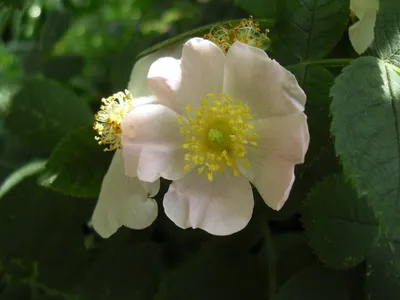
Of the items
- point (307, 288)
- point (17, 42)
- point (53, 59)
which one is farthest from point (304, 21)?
point (17, 42)

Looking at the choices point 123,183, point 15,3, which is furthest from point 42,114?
point 123,183

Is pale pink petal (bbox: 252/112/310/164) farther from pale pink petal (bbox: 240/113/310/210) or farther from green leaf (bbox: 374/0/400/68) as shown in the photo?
green leaf (bbox: 374/0/400/68)

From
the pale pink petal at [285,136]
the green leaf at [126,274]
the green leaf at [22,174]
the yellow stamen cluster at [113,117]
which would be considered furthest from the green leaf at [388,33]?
the green leaf at [22,174]

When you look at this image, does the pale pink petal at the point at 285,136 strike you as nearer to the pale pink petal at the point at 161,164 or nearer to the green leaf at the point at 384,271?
the pale pink petal at the point at 161,164

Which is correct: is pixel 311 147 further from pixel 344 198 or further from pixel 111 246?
pixel 111 246

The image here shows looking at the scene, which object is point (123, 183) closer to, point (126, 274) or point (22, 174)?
point (126, 274)
